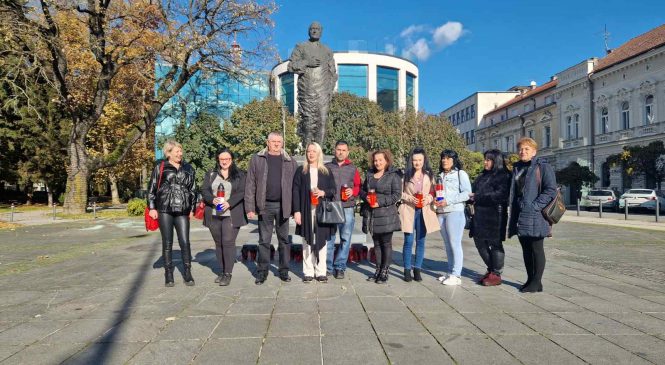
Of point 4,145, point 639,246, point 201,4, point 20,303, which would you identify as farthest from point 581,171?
point 4,145

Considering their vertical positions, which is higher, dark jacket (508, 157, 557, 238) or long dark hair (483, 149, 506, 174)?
long dark hair (483, 149, 506, 174)

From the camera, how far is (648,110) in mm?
33469

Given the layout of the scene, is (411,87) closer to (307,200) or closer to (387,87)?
(387,87)

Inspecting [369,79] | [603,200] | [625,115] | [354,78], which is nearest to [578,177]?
[603,200]

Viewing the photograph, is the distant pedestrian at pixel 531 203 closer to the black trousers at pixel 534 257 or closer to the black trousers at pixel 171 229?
the black trousers at pixel 534 257

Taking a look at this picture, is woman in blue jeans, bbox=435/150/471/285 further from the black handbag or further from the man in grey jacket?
the man in grey jacket

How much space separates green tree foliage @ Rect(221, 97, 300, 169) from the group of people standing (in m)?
25.3

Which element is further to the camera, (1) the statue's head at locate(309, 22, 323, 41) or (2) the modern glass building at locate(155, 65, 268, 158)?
(2) the modern glass building at locate(155, 65, 268, 158)

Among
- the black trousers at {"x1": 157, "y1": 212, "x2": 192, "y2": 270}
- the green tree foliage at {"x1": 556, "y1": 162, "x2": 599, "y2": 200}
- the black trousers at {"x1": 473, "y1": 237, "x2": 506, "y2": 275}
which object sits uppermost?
the green tree foliage at {"x1": 556, "y1": 162, "x2": 599, "y2": 200}

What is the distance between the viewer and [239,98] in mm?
51125

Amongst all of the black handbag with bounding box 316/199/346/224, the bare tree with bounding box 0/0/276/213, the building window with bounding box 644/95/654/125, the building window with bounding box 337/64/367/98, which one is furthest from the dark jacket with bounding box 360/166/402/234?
the building window with bounding box 337/64/367/98

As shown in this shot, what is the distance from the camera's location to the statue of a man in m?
8.97

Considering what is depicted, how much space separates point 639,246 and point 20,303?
11516 mm

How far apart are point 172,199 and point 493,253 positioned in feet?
13.3
